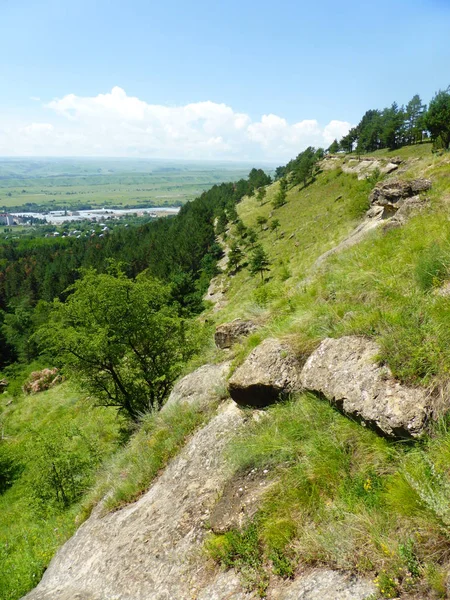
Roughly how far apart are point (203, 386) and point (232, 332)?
1769 mm

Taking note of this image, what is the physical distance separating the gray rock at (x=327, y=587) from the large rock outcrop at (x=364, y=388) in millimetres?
1513

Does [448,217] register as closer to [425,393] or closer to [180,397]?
[425,393]

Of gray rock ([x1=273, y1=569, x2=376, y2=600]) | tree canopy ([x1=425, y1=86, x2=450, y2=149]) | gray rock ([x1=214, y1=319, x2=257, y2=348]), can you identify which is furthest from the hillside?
tree canopy ([x1=425, y1=86, x2=450, y2=149])

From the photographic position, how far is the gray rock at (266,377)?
5.72 meters

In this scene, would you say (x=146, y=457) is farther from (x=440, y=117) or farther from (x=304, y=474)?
(x=440, y=117)

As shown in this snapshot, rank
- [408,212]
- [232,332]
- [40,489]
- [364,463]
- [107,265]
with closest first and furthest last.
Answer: [364,463] → [232,332] → [408,212] → [40,489] → [107,265]

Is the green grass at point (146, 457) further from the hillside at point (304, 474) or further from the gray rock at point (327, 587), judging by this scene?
the gray rock at point (327, 587)

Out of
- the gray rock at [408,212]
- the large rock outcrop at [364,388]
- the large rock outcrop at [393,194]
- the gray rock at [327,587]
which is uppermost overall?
the large rock outcrop at [393,194]

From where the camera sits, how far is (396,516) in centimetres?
324

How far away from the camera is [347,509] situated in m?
3.57

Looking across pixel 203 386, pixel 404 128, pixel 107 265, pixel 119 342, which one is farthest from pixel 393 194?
pixel 404 128

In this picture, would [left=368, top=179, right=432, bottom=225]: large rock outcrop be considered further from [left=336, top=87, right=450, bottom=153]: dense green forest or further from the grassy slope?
[left=336, top=87, right=450, bottom=153]: dense green forest

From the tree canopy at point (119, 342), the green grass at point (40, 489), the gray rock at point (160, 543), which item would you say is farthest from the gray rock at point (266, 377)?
the tree canopy at point (119, 342)

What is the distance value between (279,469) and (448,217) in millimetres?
7434
